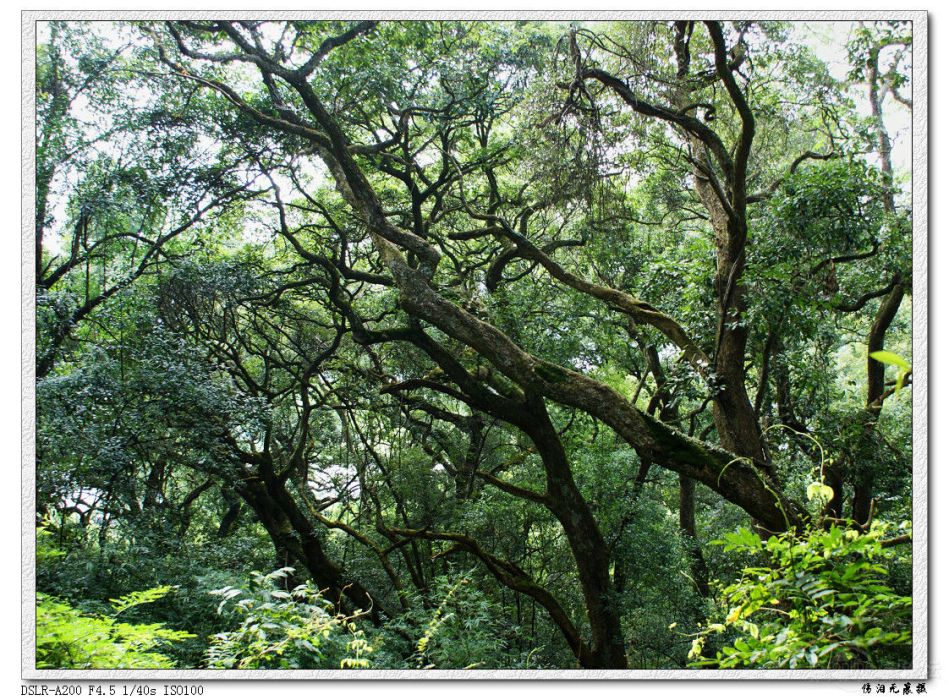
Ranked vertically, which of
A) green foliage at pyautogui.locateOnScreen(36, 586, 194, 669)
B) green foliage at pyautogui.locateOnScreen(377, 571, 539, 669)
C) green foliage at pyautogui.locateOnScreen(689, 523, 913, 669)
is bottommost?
green foliage at pyautogui.locateOnScreen(377, 571, 539, 669)

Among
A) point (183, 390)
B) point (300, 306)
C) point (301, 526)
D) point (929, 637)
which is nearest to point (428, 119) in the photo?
point (300, 306)

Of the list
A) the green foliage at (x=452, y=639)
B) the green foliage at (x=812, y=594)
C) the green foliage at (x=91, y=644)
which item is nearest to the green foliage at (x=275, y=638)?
the green foliage at (x=91, y=644)

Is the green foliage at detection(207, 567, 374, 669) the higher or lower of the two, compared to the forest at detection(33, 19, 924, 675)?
lower

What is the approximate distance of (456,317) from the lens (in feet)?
13.9

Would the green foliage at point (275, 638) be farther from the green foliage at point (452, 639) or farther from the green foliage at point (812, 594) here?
the green foliage at point (812, 594)

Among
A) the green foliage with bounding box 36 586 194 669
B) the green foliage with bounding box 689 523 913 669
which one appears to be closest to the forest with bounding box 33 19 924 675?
the green foliage with bounding box 36 586 194 669

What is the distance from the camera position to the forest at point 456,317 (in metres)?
3.45

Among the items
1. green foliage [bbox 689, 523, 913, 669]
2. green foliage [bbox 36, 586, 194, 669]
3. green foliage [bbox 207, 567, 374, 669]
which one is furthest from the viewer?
green foliage [bbox 36, 586, 194, 669]

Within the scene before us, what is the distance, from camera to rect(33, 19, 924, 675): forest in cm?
345

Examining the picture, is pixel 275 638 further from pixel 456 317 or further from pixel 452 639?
pixel 456 317

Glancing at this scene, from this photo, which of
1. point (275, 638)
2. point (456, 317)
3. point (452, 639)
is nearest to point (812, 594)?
point (275, 638)

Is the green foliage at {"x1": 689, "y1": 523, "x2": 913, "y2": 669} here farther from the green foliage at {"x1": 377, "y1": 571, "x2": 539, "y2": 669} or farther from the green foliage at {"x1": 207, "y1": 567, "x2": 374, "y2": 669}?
the green foliage at {"x1": 377, "y1": 571, "x2": 539, "y2": 669}

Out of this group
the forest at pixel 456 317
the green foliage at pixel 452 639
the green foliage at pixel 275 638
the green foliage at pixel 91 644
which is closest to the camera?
the green foliage at pixel 275 638

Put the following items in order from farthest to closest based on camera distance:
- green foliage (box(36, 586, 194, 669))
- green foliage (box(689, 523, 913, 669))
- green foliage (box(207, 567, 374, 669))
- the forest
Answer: the forest
green foliage (box(36, 586, 194, 669))
green foliage (box(207, 567, 374, 669))
green foliage (box(689, 523, 913, 669))
